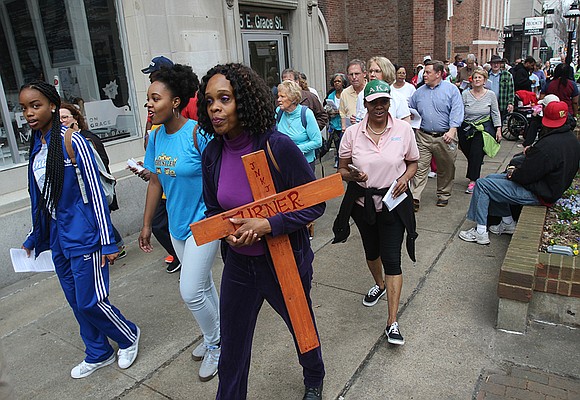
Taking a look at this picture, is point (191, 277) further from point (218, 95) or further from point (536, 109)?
point (536, 109)

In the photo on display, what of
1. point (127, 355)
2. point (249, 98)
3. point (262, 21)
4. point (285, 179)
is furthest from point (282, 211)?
point (262, 21)

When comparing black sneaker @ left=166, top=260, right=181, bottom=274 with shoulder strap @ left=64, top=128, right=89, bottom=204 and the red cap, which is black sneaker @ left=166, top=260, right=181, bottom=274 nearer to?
shoulder strap @ left=64, top=128, right=89, bottom=204

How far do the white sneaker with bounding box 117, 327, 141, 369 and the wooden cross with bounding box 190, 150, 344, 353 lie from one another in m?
1.60

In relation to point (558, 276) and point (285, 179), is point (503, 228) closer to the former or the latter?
point (558, 276)

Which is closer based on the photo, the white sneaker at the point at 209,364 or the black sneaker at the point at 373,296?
the white sneaker at the point at 209,364

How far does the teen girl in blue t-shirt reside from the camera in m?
2.92

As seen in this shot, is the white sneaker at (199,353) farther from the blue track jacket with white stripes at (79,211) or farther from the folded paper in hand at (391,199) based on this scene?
the folded paper in hand at (391,199)

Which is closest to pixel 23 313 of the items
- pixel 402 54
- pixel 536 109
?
pixel 536 109

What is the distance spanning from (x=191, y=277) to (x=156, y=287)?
1.86 m

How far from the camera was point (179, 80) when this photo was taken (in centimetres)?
302

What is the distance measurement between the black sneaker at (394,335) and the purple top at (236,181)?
1.49 m

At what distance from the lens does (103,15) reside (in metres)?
6.49

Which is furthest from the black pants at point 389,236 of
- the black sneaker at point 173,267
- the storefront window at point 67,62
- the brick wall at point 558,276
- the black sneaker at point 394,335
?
the storefront window at point 67,62

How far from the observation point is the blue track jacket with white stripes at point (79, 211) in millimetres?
2955
